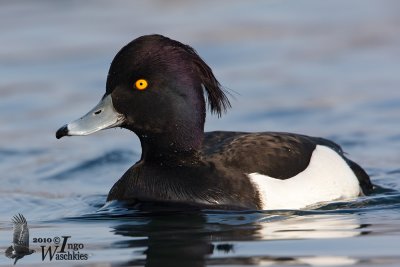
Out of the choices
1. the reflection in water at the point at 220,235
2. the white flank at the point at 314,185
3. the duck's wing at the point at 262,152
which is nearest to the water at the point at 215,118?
the reflection in water at the point at 220,235

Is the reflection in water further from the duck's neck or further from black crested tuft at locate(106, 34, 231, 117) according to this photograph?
black crested tuft at locate(106, 34, 231, 117)

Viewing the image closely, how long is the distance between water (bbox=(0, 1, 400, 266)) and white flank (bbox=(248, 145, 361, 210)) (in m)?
0.14

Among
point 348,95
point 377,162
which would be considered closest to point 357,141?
point 377,162

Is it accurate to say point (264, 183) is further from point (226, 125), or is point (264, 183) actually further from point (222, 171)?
point (226, 125)

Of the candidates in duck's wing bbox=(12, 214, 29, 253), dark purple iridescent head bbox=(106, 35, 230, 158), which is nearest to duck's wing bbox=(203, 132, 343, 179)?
dark purple iridescent head bbox=(106, 35, 230, 158)

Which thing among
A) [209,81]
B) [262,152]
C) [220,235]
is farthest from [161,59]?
[220,235]

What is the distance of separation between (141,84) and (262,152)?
1.08m

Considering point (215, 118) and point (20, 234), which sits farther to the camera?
point (215, 118)

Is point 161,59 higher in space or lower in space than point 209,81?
higher

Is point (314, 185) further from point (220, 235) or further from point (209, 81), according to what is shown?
point (220, 235)

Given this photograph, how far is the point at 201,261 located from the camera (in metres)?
6.68

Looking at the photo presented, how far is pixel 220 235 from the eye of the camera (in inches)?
297

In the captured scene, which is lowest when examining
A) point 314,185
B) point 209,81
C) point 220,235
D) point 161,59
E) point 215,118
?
point 220,235

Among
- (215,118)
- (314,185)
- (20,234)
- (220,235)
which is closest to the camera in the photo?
(220,235)
